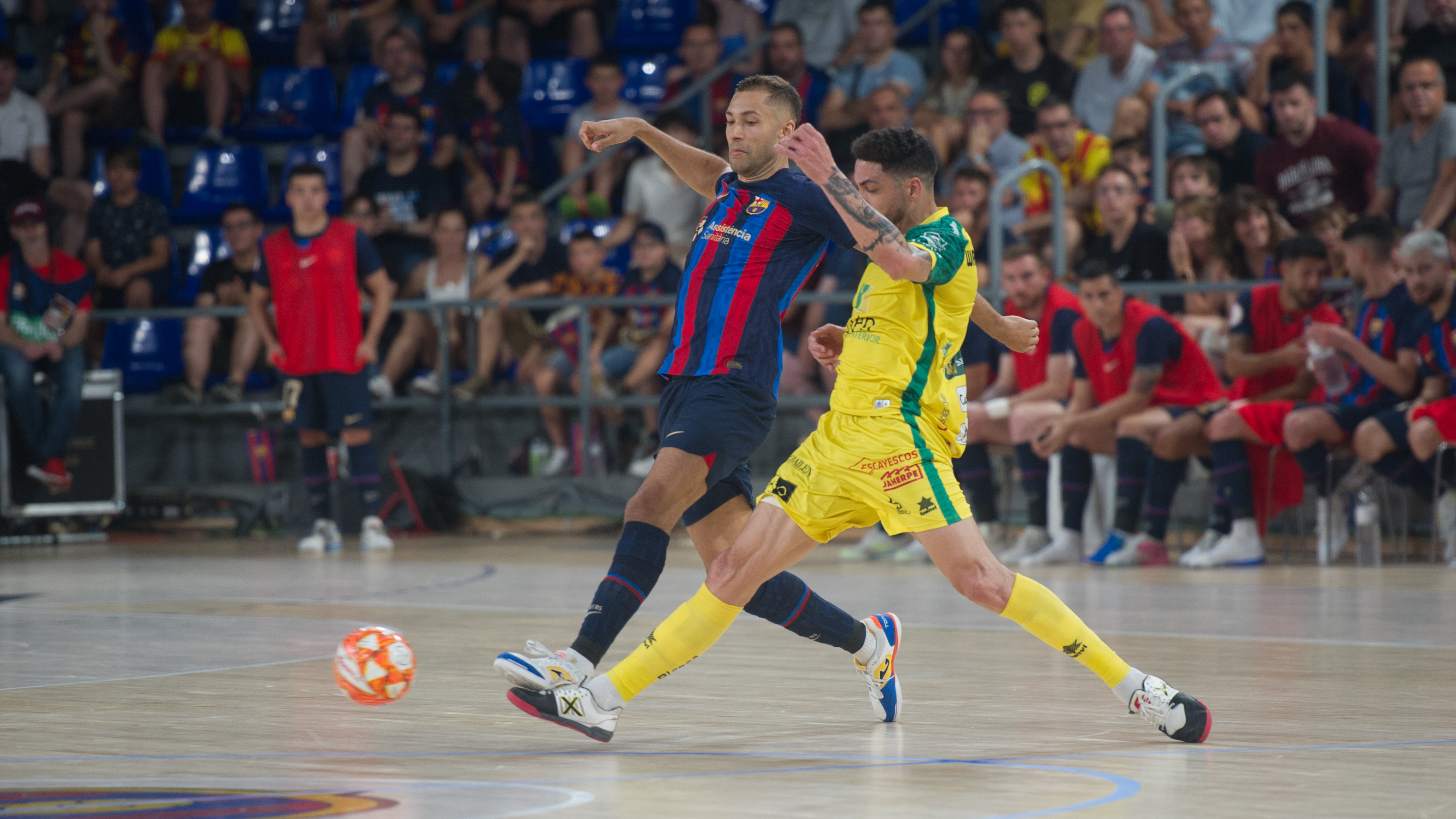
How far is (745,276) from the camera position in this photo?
5207 millimetres

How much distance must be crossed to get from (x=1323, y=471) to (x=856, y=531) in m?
3.68

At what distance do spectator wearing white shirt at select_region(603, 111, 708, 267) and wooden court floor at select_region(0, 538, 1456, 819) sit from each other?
5.52 meters

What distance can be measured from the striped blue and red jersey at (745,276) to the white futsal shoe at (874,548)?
5894mm

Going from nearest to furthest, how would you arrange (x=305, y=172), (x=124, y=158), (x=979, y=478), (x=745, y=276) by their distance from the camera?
(x=745, y=276) < (x=979, y=478) < (x=305, y=172) < (x=124, y=158)

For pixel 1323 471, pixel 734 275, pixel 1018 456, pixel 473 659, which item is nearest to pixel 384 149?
pixel 1018 456

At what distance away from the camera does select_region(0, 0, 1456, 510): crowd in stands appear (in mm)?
11281

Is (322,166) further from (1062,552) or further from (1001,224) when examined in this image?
(1062,552)

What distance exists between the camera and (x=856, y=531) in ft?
40.9

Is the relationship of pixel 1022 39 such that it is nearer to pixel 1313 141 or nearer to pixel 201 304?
pixel 1313 141

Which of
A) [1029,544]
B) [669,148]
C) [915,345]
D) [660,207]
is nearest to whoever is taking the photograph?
[915,345]

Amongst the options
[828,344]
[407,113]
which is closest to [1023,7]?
[407,113]

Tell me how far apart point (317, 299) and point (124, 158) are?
404 cm

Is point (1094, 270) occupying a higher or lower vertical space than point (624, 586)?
higher

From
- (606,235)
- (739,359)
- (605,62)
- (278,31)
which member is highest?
(278,31)
